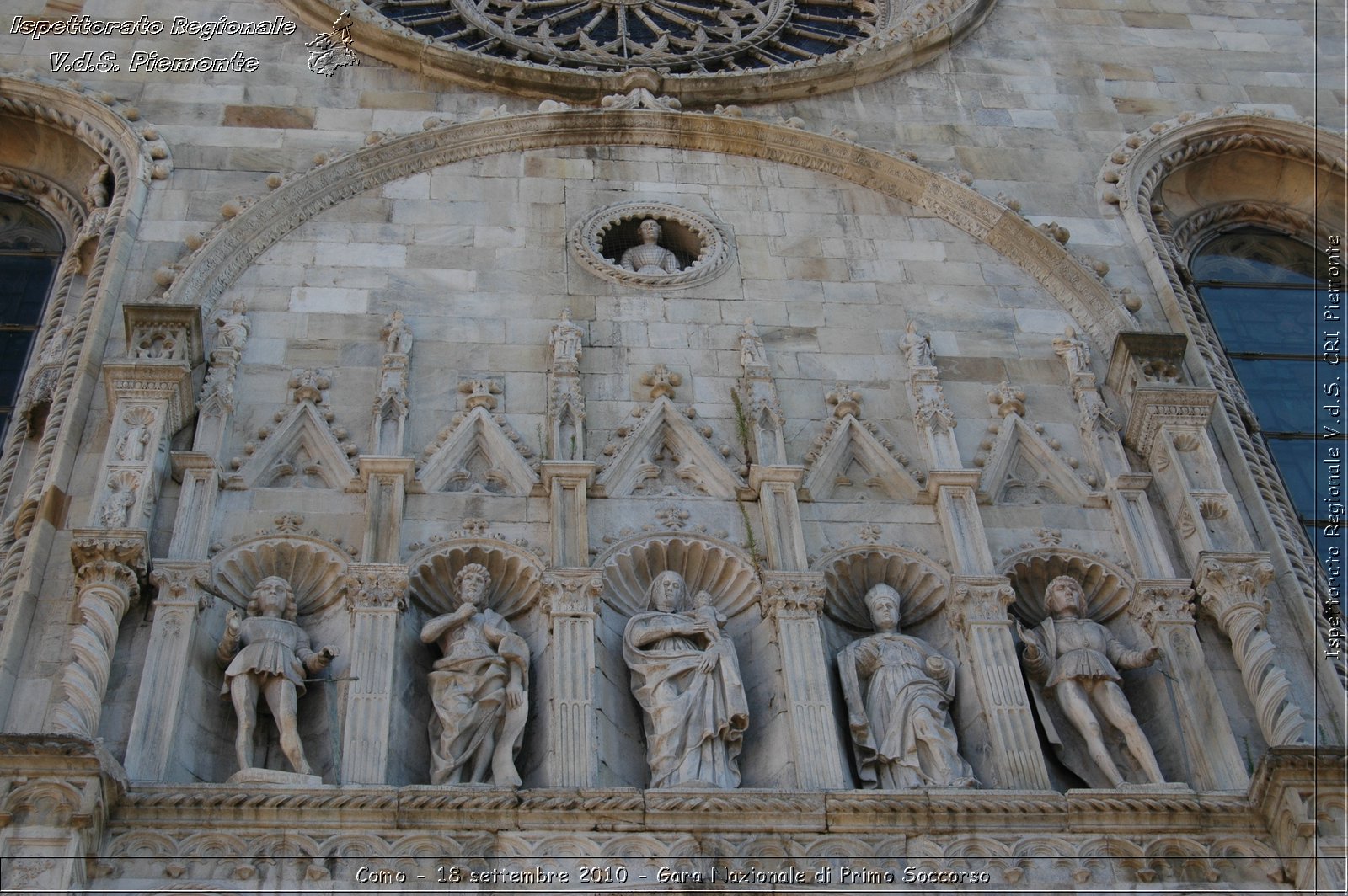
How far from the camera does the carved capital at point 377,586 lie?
11.9 m

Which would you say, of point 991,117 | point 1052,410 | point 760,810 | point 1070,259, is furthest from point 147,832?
point 991,117

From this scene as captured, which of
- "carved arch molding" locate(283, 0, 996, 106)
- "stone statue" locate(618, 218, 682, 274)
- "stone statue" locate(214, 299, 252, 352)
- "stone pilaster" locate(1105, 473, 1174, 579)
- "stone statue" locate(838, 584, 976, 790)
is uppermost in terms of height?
"carved arch molding" locate(283, 0, 996, 106)

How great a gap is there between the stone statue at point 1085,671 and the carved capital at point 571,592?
2.74 metres

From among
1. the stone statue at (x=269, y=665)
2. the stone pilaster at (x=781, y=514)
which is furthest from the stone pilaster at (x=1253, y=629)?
the stone statue at (x=269, y=665)

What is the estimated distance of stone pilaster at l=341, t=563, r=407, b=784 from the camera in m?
11.0

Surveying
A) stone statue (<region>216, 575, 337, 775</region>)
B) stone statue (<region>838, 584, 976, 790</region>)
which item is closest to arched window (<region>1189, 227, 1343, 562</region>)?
stone statue (<region>838, 584, 976, 790</region>)

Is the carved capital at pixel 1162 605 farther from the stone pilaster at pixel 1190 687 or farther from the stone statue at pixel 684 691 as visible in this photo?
the stone statue at pixel 684 691

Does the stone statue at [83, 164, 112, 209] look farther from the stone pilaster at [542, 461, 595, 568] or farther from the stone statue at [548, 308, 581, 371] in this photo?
the stone pilaster at [542, 461, 595, 568]

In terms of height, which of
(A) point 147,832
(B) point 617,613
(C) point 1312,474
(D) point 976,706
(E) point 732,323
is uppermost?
(E) point 732,323

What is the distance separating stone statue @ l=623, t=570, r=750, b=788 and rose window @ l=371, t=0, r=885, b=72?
742 centimetres

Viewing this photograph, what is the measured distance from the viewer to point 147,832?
1021 centimetres

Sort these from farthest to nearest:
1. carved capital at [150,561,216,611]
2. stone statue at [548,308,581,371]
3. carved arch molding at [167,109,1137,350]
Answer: carved arch molding at [167,109,1137,350], stone statue at [548,308,581,371], carved capital at [150,561,216,611]

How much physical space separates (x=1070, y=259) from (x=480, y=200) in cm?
482

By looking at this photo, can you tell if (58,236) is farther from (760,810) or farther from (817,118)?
(760,810)
